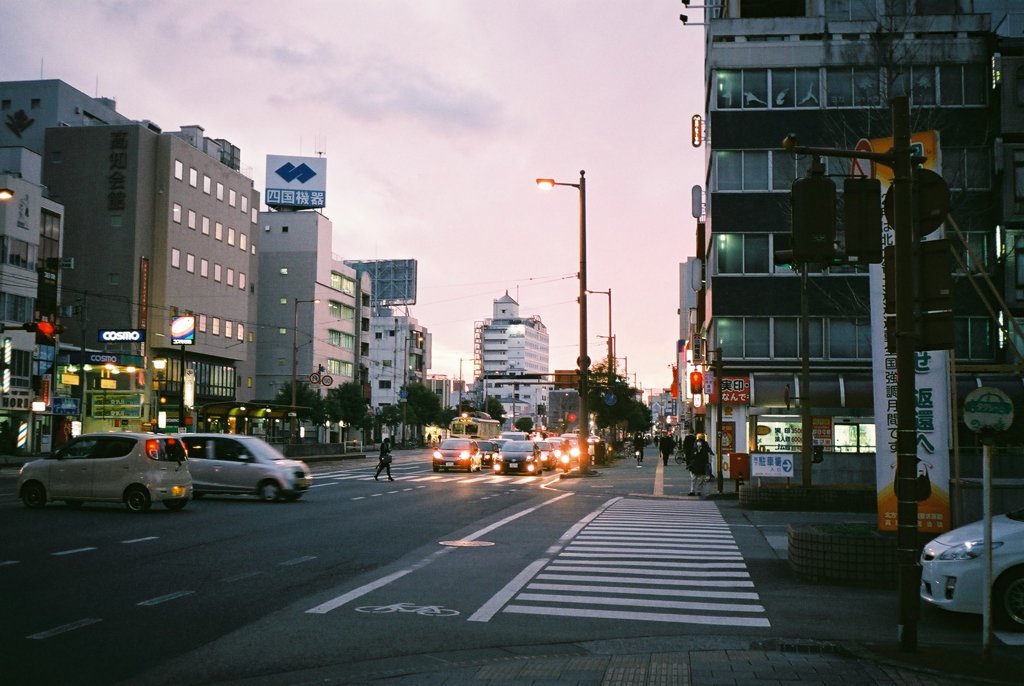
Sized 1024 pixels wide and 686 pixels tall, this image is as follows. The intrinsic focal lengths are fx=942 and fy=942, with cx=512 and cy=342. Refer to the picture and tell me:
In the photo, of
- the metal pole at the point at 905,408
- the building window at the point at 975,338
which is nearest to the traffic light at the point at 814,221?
the metal pole at the point at 905,408

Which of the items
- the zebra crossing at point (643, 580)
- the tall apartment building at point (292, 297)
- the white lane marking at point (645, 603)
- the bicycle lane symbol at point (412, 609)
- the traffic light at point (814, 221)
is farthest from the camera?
the tall apartment building at point (292, 297)

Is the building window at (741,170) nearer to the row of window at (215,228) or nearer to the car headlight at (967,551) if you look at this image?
the car headlight at (967,551)

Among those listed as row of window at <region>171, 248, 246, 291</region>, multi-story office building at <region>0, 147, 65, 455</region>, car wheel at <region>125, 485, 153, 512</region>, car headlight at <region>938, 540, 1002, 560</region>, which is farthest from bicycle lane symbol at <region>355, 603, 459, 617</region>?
row of window at <region>171, 248, 246, 291</region>

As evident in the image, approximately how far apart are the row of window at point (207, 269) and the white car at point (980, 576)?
6997cm

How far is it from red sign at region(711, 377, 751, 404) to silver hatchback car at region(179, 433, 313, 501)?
2385 cm

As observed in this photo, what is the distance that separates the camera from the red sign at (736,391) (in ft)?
141

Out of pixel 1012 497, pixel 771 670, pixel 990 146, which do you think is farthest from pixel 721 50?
pixel 771 670

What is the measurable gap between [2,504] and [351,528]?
29.6ft

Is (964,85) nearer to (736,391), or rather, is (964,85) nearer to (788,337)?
(788,337)

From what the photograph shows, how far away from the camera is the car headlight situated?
9219 mm

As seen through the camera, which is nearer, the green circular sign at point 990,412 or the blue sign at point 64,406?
the green circular sign at point 990,412

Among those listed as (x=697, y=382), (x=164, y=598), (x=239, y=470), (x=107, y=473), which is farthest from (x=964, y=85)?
(x=164, y=598)

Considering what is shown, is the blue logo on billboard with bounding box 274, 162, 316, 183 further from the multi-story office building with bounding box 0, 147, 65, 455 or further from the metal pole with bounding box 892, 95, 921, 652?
the metal pole with bounding box 892, 95, 921, 652

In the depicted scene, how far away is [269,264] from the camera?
101 meters
